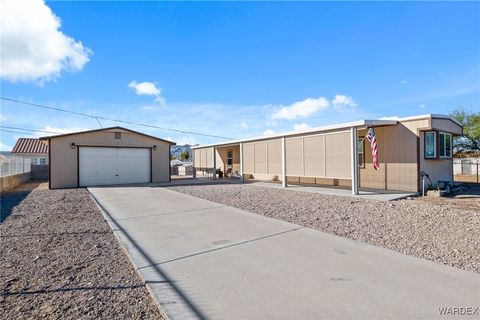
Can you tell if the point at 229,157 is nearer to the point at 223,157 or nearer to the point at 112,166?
the point at 223,157

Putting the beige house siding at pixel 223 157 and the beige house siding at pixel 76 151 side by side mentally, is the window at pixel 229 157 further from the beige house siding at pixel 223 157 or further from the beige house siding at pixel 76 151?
the beige house siding at pixel 76 151

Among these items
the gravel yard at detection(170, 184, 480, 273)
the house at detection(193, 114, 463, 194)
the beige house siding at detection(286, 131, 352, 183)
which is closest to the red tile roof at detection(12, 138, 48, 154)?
the house at detection(193, 114, 463, 194)

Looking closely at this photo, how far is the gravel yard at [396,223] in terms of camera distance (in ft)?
14.2

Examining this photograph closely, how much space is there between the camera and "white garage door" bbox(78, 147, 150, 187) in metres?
17.4

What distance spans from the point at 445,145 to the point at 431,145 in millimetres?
1605

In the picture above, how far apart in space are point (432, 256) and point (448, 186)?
9864mm

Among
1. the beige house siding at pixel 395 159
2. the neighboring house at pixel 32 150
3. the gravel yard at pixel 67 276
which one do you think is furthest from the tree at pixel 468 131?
the neighboring house at pixel 32 150

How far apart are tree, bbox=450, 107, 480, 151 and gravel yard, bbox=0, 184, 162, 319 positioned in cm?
3022

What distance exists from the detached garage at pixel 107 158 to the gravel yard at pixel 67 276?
11428mm

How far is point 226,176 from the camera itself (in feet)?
77.5

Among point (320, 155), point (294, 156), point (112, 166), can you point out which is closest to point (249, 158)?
point (294, 156)

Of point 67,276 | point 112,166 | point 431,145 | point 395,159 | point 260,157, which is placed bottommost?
point 67,276

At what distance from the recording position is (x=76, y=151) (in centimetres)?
1712

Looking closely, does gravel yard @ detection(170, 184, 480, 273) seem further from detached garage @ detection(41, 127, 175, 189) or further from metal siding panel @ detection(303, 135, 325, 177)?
detached garage @ detection(41, 127, 175, 189)
